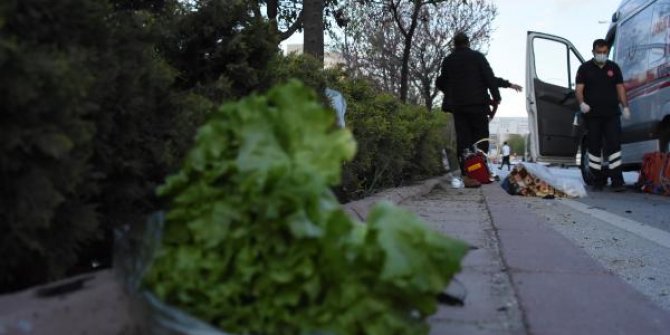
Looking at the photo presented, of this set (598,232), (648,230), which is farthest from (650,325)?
(648,230)

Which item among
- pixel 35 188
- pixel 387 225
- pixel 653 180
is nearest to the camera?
pixel 387 225

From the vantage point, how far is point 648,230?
5.61m

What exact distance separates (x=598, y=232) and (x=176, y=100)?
12.6 ft

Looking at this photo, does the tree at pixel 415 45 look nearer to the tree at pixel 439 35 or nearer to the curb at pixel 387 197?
the tree at pixel 439 35

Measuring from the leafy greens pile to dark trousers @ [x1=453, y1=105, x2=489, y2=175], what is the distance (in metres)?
7.14

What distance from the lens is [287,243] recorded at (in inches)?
66.1

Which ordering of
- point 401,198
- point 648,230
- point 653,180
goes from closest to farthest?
point 648,230
point 401,198
point 653,180

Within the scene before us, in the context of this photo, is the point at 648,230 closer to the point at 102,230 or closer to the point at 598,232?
the point at 598,232

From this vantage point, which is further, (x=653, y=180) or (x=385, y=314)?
(x=653, y=180)

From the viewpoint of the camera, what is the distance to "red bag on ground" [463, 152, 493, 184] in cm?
849

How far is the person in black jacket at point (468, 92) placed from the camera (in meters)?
8.52

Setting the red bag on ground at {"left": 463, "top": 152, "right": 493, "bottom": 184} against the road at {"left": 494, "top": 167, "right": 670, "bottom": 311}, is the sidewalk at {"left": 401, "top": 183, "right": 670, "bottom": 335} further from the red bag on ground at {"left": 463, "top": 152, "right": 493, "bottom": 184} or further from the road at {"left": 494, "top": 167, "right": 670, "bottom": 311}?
Result: the red bag on ground at {"left": 463, "top": 152, "right": 493, "bottom": 184}

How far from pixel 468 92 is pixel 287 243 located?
23.5ft

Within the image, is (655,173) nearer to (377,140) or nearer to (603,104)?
(603,104)
